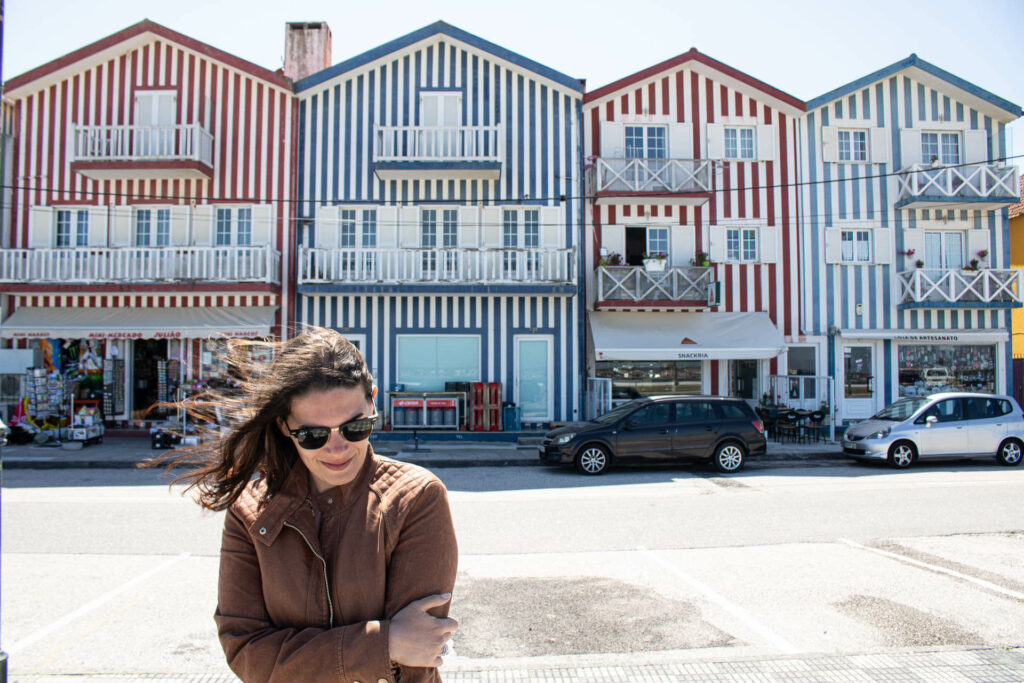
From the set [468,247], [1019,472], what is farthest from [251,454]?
[468,247]

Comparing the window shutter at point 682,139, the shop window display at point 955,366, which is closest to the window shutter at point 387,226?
the window shutter at point 682,139

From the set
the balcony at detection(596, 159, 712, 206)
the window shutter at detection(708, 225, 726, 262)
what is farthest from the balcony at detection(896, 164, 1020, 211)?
the balcony at detection(596, 159, 712, 206)

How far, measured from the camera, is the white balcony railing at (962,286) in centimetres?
1941

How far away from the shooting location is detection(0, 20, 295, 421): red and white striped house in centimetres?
1797

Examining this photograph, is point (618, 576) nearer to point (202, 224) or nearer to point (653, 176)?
point (653, 176)

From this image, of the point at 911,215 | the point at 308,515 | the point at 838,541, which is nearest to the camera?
the point at 308,515

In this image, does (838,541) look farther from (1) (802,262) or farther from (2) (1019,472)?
(1) (802,262)

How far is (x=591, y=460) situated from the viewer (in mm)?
12625

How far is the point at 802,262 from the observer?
1984 cm

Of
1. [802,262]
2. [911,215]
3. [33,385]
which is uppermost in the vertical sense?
[911,215]

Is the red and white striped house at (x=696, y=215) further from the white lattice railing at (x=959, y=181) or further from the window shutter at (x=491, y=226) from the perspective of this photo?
the white lattice railing at (x=959, y=181)

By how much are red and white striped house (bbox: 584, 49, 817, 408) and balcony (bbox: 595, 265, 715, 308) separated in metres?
0.04

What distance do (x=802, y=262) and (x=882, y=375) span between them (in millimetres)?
4065

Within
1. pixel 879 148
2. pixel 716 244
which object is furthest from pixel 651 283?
pixel 879 148
